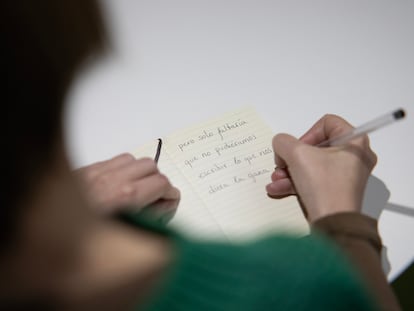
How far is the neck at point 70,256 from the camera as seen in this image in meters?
0.26

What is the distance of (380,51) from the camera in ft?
2.54

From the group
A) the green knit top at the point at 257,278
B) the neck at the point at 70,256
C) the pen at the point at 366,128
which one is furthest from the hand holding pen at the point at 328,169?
the neck at the point at 70,256

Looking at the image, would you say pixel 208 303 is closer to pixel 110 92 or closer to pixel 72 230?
pixel 72 230

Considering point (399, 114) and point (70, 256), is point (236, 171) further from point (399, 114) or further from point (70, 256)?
point (70, 256)

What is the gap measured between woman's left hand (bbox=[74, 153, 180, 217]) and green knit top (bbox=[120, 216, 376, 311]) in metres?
0.17

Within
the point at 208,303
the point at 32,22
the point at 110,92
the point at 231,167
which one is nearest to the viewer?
the point at 32,22

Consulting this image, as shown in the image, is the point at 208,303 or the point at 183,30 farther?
the point at 183,30

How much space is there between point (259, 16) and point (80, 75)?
66 cm

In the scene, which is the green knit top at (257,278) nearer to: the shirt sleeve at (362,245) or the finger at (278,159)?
the shirt sleeve at (362,245)

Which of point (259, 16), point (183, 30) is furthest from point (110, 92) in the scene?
point (259, 16)

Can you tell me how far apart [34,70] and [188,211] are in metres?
0.40

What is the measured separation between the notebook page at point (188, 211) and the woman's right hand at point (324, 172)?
0.10 metres

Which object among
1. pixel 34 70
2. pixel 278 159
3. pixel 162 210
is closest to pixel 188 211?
pixel 162 210

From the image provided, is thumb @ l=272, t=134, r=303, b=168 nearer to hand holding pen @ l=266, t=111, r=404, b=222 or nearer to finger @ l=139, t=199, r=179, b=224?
hand holding pen @ l=266, t=111, r=404, b=222
